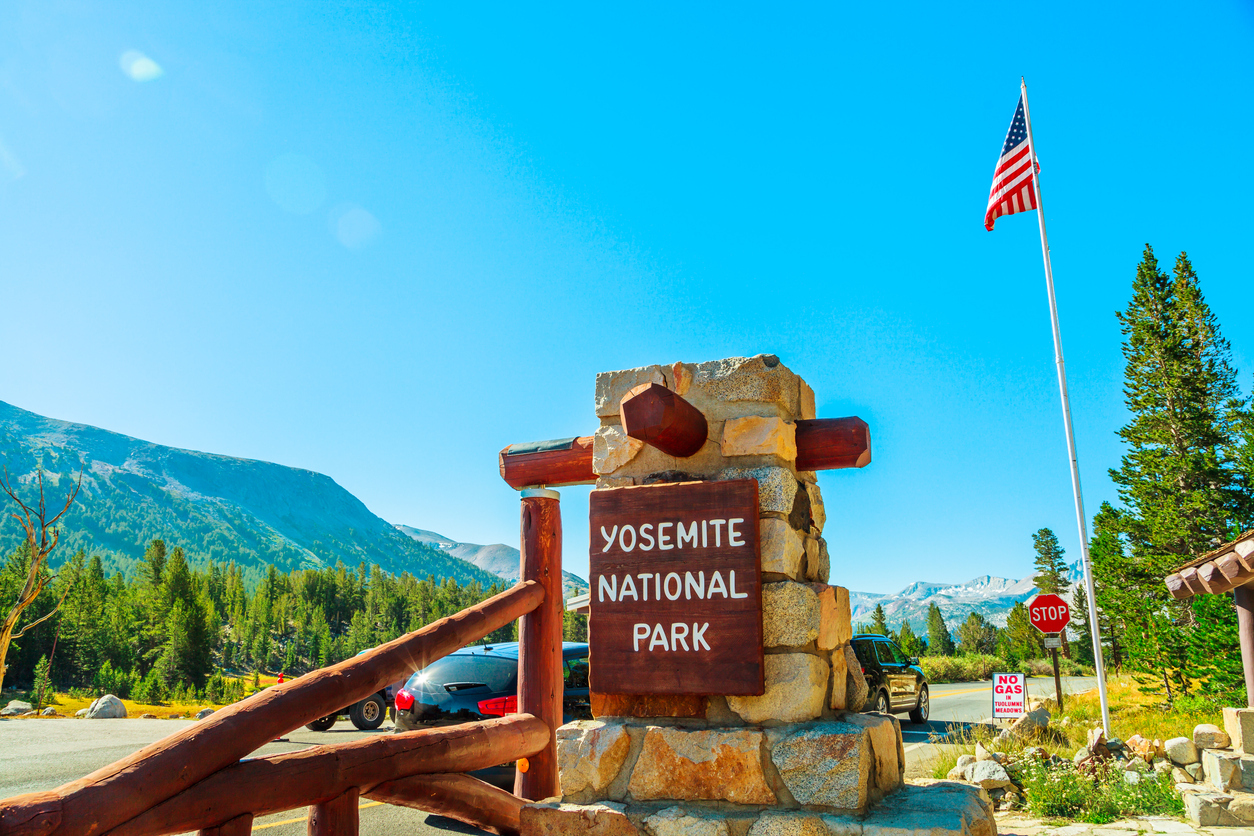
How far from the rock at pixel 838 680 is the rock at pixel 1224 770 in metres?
7.12

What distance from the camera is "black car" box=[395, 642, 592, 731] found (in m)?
6.23

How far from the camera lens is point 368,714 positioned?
13.2 m

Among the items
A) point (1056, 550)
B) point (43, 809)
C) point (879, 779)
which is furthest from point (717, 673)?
point (1056, 550)

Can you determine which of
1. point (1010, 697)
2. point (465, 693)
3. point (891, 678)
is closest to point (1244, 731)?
point (1010, 697)

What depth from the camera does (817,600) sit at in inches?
108

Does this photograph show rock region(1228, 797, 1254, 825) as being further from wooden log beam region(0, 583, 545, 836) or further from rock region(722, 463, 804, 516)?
wooden log beam region(0, 583, 545, 836)

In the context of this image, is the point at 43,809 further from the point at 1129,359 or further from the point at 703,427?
the point at 1129,359

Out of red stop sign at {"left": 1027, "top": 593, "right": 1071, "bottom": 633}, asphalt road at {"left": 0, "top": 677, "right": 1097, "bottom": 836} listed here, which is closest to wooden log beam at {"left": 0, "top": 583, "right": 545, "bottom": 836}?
asphalt road at {"left": 0, "top": 677, "right": 1097, "bottom": 836}

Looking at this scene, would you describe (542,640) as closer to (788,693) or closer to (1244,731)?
(788,693)

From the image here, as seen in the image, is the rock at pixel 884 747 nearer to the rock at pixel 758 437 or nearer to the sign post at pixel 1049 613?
the rock at pixel 758 437

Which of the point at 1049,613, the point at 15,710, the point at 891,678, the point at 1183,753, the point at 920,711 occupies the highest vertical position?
the point at 1049,613

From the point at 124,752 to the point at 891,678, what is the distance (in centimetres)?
1146

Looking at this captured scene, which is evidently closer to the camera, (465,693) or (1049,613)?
(465,693)

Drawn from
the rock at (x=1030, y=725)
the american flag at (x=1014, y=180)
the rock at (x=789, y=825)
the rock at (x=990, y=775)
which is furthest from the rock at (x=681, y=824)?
the american flag at (x=1014, y=180)
